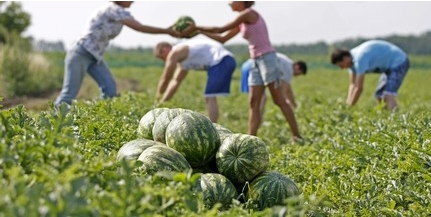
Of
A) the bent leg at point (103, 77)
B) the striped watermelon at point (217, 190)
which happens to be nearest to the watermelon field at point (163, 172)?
the striped watermelon at point (217, 190)

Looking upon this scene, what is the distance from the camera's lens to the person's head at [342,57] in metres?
8.73

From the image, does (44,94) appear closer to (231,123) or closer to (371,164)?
(231,123)

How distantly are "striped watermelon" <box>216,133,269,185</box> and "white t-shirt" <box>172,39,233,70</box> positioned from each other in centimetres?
420

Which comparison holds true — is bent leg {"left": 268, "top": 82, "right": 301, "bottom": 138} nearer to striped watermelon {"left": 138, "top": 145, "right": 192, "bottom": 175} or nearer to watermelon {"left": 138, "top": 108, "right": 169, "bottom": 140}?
watermelon {"left": 138, "top": 108, "right": 169, "bottom": 140}

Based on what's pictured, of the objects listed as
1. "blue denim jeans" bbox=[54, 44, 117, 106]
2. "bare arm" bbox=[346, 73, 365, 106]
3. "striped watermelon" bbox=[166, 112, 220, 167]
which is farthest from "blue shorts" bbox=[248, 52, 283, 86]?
"striped watermelon" bbox=[166, 112, 220, 167]

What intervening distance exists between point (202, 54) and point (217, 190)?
15.1ft

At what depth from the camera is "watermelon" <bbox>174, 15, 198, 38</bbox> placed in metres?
7.35

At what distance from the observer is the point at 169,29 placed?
724cm

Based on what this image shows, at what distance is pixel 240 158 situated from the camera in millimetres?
3520

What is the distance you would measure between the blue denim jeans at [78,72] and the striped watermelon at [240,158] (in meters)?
3.89

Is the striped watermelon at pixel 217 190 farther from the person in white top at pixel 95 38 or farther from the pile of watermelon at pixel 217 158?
the person in white top at pixel 95 38

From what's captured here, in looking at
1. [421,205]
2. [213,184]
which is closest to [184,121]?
[213,184]

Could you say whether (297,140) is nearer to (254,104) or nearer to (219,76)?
(254,104)

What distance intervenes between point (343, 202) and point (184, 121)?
45.8 inches
